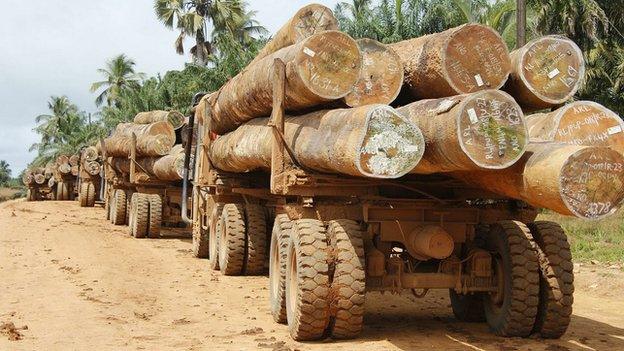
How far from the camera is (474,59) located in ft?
20.5

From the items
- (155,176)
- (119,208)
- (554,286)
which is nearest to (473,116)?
(554,286)

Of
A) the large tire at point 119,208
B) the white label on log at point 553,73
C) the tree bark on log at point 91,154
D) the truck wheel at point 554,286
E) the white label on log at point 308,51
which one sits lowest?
the truck wheel at point 554,286

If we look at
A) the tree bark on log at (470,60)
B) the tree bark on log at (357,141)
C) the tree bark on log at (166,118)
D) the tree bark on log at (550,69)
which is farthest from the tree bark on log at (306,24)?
the tree bark on log at (166,118)

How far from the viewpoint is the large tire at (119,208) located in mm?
20562

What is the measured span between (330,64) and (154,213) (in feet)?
36.2

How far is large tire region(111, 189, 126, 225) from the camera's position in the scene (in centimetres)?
2056

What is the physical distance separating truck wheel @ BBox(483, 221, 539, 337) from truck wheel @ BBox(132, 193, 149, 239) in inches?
439

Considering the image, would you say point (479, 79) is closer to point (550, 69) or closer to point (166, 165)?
point (550, 69)

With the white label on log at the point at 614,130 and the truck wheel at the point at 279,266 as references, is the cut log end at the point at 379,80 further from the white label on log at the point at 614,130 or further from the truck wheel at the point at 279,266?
the white label on log at the point at 614,130

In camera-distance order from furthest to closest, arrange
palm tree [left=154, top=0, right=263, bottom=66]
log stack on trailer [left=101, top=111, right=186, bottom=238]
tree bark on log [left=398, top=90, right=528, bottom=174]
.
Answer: palm tree [left=154, top=0, right=263, bottom=66], log stack on trailer [left=101, top=111, right=186, bottom=238], tree bark on log [left=398, top=90, right=528, bottom=174]

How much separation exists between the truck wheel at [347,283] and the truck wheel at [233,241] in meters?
4.49

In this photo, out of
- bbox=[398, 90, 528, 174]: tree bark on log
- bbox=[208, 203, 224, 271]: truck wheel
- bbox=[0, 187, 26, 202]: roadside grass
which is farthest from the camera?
bbox=[0, 187, 26, 202]: roadside grass

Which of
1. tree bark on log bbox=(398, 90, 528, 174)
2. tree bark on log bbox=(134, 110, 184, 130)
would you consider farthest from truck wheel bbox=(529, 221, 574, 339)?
tree bark on log bbox=(134, 110, 184, 130)

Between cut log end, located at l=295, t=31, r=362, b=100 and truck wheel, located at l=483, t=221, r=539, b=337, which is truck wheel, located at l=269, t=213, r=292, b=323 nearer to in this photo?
cut log end, located at l=295, t=31, r=362, b=100
